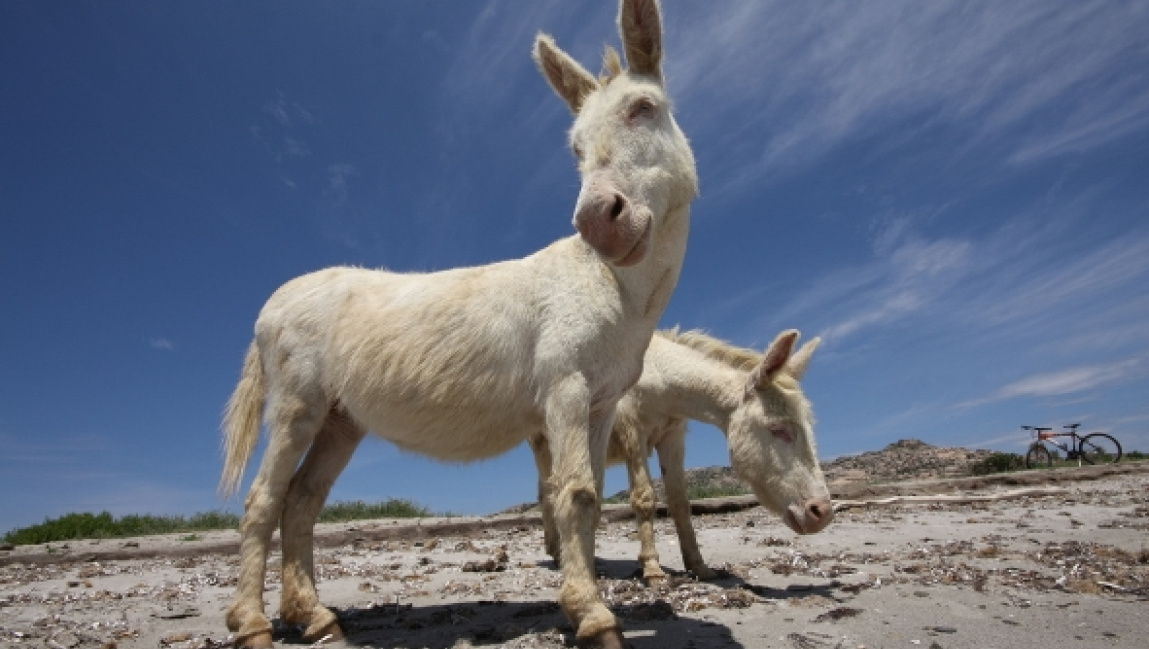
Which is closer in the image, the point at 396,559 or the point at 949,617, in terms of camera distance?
the point at 949,617

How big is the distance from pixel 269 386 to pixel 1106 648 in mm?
5245

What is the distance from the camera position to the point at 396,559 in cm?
773

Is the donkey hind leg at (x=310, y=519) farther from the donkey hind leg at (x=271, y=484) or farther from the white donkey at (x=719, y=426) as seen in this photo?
the white donkey at (x=719, y=426)

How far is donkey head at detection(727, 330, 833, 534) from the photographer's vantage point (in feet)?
16.4

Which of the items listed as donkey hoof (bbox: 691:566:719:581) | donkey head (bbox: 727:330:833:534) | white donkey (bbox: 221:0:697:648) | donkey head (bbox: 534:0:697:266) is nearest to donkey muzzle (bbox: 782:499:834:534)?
donkey head (bbox: 727:330:833:534)

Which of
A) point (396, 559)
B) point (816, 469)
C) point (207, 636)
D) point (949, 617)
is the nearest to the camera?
point (949, 617)

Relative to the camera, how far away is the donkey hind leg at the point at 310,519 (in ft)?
13.7

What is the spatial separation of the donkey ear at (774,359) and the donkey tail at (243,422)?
12.7 feet

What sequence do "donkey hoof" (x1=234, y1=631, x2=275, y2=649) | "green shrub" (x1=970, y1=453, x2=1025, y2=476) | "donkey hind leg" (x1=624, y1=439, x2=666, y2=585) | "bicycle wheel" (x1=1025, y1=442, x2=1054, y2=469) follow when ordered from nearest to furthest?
"donkey hoof" (x1=234, y1=631, x2=275, y2=649) → "donkey hind leg" (x1=624, y1=439, x2=666, y2=585) → "green shrub" (x1=970, y1=453, x2=1025, y2=476) → "bicycle wheel" (x1=1025, y1=442, x2=1054, y2=469)

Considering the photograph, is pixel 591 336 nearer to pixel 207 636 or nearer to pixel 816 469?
pixel 816 469

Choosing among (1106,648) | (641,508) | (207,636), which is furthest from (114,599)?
(1106,648)

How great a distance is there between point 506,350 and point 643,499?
10.1ft

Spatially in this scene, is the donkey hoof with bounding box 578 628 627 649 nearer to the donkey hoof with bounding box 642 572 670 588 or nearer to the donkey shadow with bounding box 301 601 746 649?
the donkey shadow with bounding box 301 601 746 649

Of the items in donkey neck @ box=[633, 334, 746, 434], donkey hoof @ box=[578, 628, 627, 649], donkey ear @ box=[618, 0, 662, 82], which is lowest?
donkey hoof @ box=[578, 628, 627, 649]
